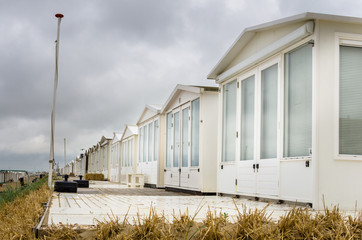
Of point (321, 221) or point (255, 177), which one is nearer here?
point (321, 221)

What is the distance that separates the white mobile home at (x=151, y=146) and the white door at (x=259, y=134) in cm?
725

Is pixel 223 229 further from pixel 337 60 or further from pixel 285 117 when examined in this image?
pixel 285 117

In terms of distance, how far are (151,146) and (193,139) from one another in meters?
5.96

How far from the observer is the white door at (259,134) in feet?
27.2

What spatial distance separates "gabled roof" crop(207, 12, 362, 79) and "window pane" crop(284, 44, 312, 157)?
49 cm

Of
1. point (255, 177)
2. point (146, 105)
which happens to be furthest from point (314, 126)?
point (146, 105)

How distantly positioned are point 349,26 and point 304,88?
120cm

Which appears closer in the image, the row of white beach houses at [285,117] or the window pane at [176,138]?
the row of white beach houses at [285,117]

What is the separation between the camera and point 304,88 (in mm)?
7297

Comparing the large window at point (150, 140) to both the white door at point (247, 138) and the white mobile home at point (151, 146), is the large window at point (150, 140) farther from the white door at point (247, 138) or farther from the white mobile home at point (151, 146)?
the white door at point (247, 138)

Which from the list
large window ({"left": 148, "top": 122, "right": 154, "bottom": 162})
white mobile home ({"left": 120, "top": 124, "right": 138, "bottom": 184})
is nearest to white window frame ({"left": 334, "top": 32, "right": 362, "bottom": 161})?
large window ({"left": 148, "top": 122, "right": 154, "bottom": 162})

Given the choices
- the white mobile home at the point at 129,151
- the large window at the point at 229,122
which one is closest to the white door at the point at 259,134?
the large window at the point at 229,122

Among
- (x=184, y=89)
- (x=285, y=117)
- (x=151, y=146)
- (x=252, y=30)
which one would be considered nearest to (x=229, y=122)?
(x=252, y=30)

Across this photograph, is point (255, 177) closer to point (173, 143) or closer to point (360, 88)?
point (360, 88)
